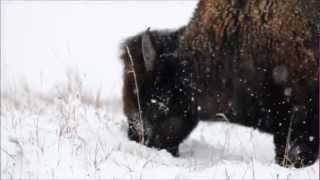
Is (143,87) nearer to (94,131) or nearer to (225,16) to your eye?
(94,131)

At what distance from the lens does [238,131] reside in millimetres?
9086

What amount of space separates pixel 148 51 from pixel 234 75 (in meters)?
0.84

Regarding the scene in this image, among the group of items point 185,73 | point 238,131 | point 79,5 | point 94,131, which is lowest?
point 79,5

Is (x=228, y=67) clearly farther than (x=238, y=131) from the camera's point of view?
No

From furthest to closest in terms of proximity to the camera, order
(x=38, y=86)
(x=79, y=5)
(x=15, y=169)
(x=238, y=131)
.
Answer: (x=79, y=5) → (x=38, y=86) → (x=238, y=131) → (x=15, y=169)

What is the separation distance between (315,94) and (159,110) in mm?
1533

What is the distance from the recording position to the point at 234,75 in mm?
6641

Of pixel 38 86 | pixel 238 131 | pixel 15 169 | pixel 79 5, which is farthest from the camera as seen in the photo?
pixel 79 5

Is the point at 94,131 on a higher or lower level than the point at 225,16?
lower

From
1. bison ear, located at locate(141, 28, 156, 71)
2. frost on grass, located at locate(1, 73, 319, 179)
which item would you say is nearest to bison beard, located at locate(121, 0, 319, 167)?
bison ear, located at locate(141, 28, 156, 71)

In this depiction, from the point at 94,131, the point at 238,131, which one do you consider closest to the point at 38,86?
the point at 238,131

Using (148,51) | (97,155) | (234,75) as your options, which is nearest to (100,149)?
(97,155)

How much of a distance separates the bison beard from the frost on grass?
1.01ft

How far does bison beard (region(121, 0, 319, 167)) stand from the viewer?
247 inches
